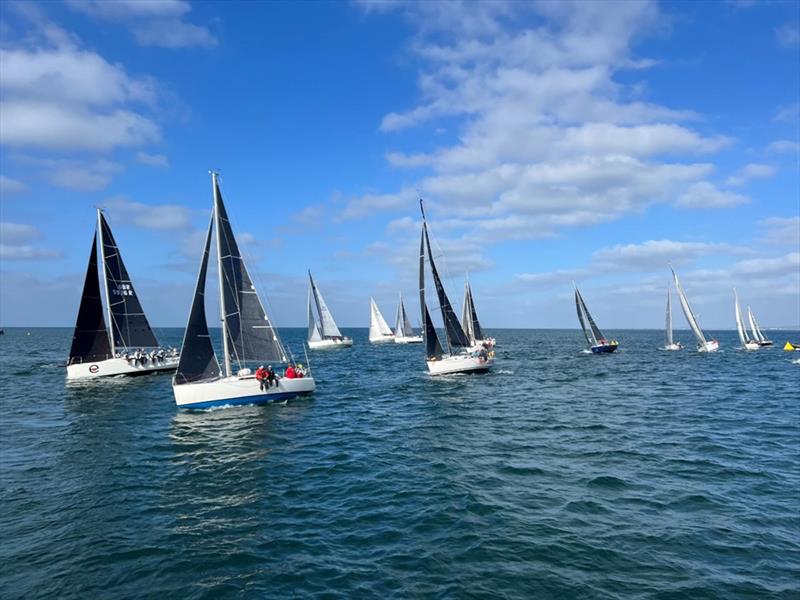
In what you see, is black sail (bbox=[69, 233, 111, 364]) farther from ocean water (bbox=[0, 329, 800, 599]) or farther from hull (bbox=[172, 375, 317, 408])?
hull (bbox=[172, 375, 317, 408])

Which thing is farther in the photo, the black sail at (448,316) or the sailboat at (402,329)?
the sailboat at (402,329)

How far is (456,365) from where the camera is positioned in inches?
1678

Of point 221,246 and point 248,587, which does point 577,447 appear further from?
point 221,246

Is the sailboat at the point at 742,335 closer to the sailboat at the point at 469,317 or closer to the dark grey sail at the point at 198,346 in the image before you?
the sailboat at the point at 469,317

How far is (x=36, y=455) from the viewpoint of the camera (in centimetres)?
1906

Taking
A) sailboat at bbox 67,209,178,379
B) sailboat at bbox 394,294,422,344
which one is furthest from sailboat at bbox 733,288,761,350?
sailboat at bbox 67,209,178,379

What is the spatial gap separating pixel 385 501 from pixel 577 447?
9.32 meters

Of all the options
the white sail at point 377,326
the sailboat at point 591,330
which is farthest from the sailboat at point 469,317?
the white sail at point 377,326

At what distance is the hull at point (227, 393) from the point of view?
Result: 89.5 feet

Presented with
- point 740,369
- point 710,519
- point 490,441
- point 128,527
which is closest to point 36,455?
point 128,527

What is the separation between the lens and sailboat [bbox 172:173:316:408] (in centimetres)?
2773

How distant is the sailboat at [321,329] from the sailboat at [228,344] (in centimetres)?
5711

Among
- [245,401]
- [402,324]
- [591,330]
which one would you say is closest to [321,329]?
[402,324]

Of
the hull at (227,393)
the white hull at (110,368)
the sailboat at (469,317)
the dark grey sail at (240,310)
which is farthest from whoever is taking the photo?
the sailboat at (469,317)
